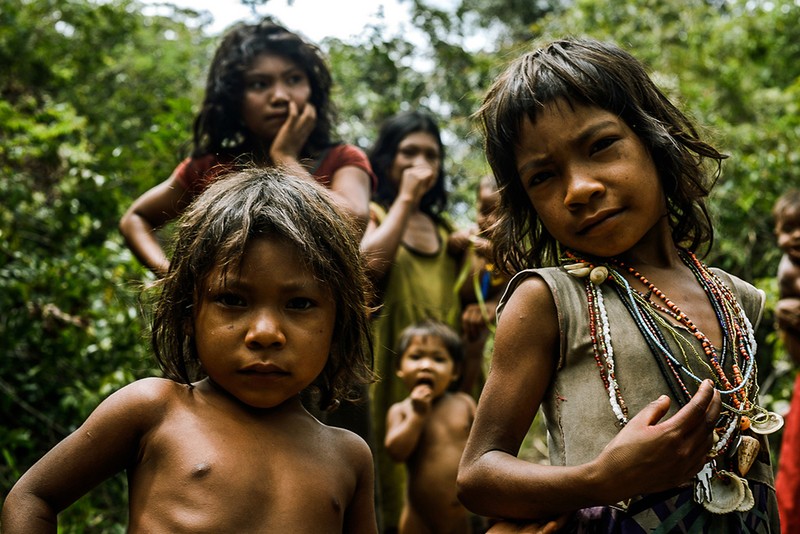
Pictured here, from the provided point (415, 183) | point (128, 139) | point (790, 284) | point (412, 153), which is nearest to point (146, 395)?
point (415, 183)

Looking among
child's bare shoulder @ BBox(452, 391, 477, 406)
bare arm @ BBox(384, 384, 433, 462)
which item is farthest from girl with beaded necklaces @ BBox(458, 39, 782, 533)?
child's bare shoulder @ BBox(452, 391, 477, 406)

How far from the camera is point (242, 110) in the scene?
3.27 meters

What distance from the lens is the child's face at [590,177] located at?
1.75 m

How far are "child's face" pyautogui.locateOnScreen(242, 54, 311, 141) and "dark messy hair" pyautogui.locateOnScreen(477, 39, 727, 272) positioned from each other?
136 centimetres

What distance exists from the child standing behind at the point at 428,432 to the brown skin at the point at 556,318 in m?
2.06

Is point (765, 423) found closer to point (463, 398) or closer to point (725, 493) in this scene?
point (725, 493)

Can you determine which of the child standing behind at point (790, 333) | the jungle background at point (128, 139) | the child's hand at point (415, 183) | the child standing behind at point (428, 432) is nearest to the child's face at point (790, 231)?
the child standing behind at point (790, 333)

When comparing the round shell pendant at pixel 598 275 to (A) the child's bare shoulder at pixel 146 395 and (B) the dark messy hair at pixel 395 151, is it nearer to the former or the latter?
(A) the child's bare shoulder at pixel 146 395

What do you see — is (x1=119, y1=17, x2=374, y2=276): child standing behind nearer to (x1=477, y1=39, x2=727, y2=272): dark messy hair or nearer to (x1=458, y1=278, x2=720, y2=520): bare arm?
(x1=477, y1=39, x2=727, y2=272): dark messy hair

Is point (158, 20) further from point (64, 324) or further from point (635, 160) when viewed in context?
point (635, 160)

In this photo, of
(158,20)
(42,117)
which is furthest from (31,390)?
(158,20)

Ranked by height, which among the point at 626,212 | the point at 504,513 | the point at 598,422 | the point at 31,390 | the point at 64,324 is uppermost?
the point at 626,212

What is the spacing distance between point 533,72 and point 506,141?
0.54 ft

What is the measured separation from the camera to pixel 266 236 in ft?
6.05
